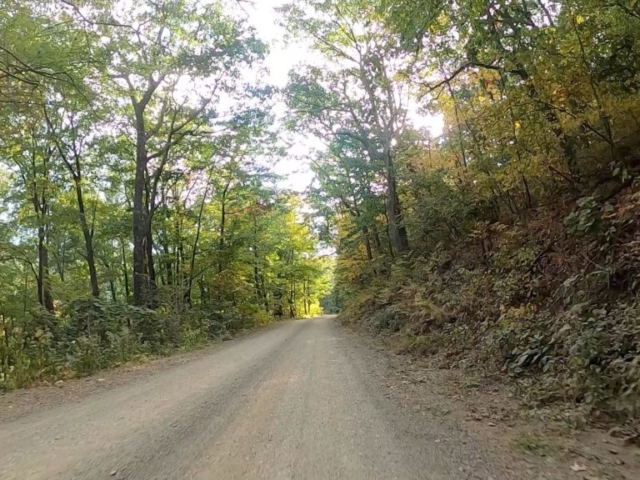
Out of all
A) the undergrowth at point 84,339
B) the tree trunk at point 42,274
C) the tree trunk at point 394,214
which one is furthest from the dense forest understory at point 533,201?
the tree trunk at point 42,274

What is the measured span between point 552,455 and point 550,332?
3082 millimetres

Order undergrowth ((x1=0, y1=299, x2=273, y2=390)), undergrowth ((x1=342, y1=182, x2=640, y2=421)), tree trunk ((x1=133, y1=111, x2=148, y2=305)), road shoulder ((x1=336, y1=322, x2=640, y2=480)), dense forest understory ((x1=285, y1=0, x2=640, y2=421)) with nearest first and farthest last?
road shoulder ((x1=336, y1=322, x2=640, y2=480)), undergrowth ((x1=342, y1=182, x2=640, y2=421)), dense forest understory ((x1=285, y1=0, x2=640, y2=421)), undergrowth ((x1=0, y1=299, x2=273, y2=390)), tree trunk ((x1=133, y1=111, x2=148, y2=305))

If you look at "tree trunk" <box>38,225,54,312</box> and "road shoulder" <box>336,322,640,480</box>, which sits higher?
"tree trunk" <box>38,225,54,312</box>

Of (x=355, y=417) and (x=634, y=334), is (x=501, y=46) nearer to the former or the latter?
(x=634, y=334)

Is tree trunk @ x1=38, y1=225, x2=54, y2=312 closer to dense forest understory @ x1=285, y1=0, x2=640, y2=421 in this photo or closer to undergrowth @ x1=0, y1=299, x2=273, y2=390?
undergrowth @ x1=0, y1=299, x2=273, y2=390

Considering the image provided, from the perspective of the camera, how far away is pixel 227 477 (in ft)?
11.4

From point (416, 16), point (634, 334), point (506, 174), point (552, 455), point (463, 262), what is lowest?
point (552, 455)

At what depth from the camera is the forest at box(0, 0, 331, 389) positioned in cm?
941

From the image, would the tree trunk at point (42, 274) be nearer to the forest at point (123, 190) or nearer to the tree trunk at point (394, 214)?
the forest at point (123, 190)

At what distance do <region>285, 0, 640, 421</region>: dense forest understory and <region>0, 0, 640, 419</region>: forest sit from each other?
4 cm

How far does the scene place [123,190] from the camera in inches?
1036

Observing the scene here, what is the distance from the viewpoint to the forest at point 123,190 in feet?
30.9

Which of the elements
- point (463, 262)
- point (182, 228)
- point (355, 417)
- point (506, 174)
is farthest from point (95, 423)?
point (182, 228)

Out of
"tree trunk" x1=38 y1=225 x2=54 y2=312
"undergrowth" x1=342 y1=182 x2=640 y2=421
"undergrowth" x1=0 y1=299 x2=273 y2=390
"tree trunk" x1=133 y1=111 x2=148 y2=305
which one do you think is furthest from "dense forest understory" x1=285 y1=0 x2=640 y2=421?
"tree trunk" x1=38 y1=225 x2=54 y2=312
